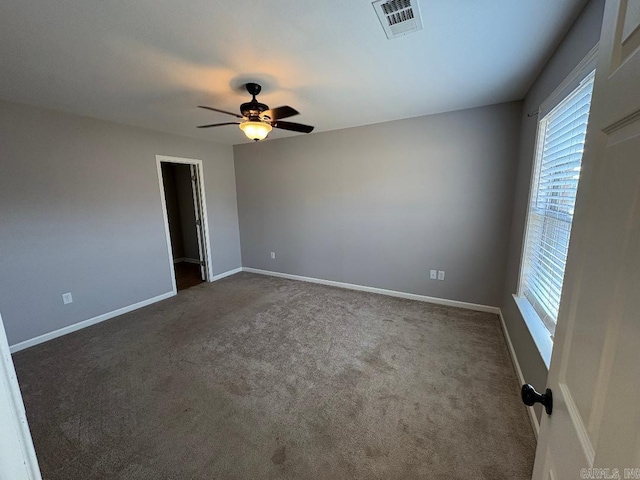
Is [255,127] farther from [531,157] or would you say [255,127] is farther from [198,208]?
[198,208]

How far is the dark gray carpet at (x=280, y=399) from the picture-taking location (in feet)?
4.81

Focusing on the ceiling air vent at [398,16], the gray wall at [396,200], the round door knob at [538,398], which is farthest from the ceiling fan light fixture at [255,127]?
the round door knob at [538,398]

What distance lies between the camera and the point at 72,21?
1.39m

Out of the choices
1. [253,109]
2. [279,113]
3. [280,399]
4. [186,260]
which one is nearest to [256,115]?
[253,109]

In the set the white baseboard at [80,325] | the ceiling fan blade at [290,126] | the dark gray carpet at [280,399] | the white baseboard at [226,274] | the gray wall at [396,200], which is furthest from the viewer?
the white baseboard at [226,274]

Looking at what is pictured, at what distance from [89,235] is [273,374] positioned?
2746 millimetres

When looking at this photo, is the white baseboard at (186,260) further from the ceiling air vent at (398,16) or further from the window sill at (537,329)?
the window sill at (537,329)

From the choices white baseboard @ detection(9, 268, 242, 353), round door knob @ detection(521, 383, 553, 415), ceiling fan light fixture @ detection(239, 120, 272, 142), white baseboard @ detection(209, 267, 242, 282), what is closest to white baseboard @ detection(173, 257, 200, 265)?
white baseboard @ detection(209, 267, 242, 282)

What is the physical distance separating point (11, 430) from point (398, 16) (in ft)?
6.84

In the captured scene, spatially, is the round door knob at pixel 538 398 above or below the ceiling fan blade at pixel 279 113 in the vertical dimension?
below

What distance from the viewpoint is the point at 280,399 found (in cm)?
192

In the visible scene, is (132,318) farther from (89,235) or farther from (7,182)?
(7,182)

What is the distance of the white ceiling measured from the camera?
1.36 m

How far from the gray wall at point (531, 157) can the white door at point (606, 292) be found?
1107 millimetres
